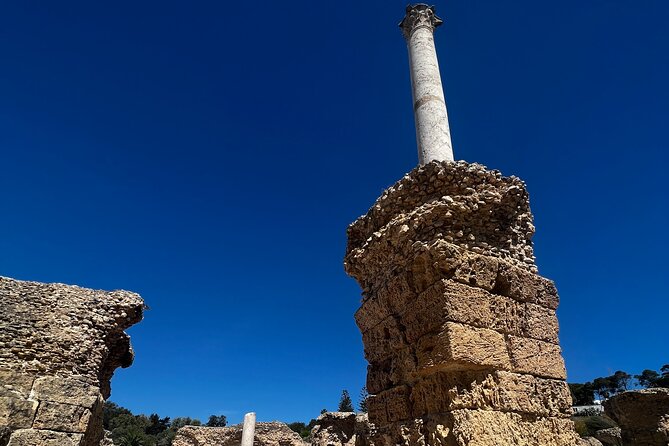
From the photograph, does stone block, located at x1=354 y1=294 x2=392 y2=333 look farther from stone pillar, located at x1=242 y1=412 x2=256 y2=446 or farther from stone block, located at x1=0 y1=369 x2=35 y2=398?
stone pillar, located at x1=242 y1=412 x2=256 y2=446

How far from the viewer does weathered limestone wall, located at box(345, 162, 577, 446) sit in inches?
143

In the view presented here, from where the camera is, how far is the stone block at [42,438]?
7.55m

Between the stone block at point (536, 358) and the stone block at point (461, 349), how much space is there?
128mm

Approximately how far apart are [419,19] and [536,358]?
6.66 meters

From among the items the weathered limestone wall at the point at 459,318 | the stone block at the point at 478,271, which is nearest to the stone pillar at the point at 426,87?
the weathered limestone wall at the point at 459,318

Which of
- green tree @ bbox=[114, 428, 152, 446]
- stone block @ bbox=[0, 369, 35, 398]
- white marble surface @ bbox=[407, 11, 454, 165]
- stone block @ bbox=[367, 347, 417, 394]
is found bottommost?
stone block @ bbox=[367, 347, 417, 394]

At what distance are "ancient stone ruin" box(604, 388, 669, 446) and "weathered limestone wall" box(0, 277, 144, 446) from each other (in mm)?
11288

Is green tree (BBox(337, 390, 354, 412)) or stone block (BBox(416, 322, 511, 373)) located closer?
stone block (BBox(416, 322, 511, 373))

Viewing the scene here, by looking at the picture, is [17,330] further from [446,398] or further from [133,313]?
[446,398]

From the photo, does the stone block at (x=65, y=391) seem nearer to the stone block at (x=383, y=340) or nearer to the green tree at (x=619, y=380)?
the stone block at (x=383, y=340)

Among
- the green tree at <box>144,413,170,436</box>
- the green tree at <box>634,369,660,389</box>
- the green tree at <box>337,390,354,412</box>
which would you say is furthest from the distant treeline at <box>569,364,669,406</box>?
the green tree at <box>144,413,170,436</box>

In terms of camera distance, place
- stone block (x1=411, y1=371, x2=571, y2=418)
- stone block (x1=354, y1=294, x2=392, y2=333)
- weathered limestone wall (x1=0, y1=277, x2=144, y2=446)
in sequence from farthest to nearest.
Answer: weathered limestone wall (x1=0, y1=277, x2=144, y2=446) → stone block (x1=354, y1=294, x2=392, y2=333) → stone block (x1=411, y1=371, x2=571, y2=418)

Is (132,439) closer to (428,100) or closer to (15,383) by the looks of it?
(15,383)

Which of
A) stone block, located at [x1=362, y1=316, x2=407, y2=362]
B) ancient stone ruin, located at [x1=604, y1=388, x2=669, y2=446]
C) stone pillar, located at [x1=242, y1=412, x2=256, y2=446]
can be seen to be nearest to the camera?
stone block, located at [x1=362, y1=316, x2=407, y2=362]
